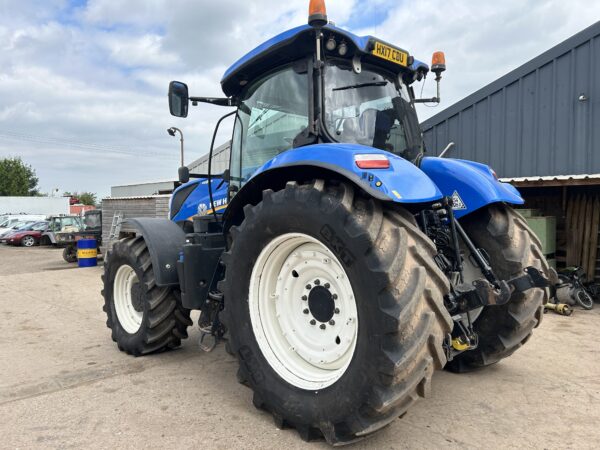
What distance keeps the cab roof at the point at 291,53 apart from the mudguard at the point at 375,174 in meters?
0.86

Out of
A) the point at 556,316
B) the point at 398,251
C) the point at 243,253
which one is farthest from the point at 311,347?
the point at 556,316

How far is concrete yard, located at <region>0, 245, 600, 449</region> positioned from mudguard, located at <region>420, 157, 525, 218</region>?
1.41 meters

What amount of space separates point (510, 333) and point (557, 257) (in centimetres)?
593

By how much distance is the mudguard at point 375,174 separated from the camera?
241 centimetres

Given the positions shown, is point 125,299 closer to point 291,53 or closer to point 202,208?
point 202,208

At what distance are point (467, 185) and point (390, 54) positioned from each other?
1122mm

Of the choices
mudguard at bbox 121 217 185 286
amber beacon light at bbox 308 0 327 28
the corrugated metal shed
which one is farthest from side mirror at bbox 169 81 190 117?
the corrugated metal shed

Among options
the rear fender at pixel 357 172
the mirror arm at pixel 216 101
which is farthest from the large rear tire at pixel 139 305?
the rear fender at pixel 357 172

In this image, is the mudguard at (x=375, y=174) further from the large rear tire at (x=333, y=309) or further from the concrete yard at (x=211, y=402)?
the concrete yard at (x=211, y=402)

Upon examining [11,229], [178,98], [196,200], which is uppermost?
[178,98]

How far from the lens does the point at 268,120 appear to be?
3.62 metres

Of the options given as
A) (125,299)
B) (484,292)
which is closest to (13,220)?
(125,299)

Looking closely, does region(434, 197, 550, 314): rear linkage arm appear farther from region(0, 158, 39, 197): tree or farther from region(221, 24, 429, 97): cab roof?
region(0, 158, 39, 197): tree

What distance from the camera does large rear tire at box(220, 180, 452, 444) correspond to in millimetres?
2285
